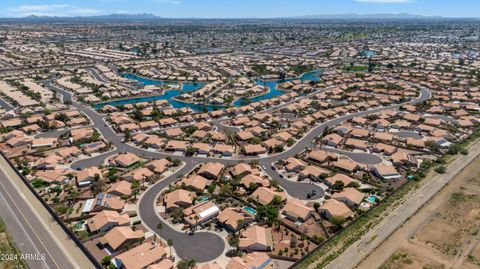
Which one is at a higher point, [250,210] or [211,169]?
[211,169]

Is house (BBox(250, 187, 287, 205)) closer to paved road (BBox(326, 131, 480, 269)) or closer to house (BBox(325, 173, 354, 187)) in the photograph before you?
house (BBox(325, 173, 354, 187))

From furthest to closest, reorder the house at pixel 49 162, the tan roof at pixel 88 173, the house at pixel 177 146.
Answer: the house at pixel 177 146 → the house at pixel 49 162 → the tan roof at pixel 88 173

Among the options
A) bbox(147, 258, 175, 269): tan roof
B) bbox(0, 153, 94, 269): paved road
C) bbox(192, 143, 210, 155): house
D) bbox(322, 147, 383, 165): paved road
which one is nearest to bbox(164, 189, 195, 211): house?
bbox(147, 258, 175, 269): tan roof

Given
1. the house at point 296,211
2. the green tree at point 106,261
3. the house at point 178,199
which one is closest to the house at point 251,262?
the house at point 296,211

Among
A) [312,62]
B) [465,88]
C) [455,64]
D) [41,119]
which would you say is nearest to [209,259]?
[41,119]

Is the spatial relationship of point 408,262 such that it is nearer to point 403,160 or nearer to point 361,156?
point 403,160

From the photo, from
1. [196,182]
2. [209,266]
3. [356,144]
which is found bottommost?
[209,266]

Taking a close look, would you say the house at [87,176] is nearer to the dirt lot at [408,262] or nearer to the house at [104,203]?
the house at [104,203]

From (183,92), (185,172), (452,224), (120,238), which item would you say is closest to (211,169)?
(185,172)
